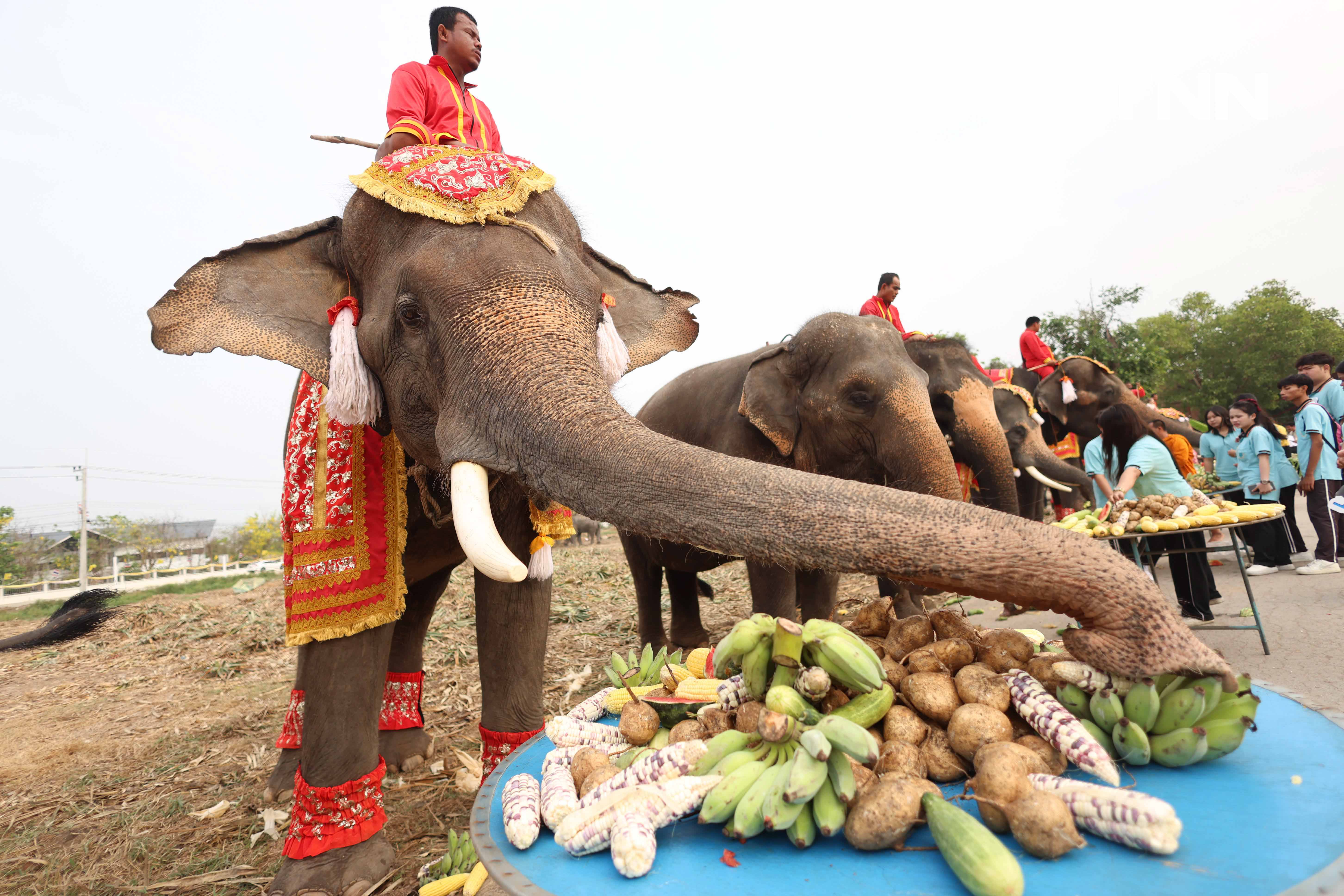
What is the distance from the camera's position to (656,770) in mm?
1896

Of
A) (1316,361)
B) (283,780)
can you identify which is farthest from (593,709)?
(1316,361)

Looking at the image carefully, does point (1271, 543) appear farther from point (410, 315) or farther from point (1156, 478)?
point (410, 315)

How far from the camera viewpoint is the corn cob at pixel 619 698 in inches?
99.1

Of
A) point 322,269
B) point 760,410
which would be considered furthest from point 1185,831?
point 760,410

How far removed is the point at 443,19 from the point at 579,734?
3686 mm

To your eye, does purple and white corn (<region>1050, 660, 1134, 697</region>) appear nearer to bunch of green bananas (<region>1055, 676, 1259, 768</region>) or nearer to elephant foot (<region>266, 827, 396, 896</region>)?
bunch of green bananas (<region>1055, 676, 1259, 768</region>)

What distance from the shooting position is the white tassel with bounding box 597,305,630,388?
2.95 meters

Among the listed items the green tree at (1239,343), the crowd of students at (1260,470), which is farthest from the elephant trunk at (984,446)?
the green tree at (1239,343)

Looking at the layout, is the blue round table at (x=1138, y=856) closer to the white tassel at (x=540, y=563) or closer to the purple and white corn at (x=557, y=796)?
the purple and white corn at (x=557, y=796)

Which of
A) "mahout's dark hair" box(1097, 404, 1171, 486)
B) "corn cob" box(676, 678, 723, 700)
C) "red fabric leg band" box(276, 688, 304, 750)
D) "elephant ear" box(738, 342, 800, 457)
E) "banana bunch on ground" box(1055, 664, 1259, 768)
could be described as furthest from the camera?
"mahout's dark hair" box(1097, 404, 1171, 486)

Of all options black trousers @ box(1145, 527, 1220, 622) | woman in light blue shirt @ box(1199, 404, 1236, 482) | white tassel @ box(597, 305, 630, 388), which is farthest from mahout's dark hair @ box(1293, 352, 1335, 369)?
white tassel @ box(597, 305, 630, 388)

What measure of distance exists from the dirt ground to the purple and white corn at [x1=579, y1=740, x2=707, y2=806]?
179 centimetres

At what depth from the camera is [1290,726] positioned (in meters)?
1.97

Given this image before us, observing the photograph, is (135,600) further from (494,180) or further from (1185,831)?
(1185,831)
